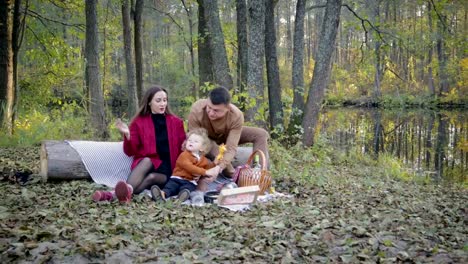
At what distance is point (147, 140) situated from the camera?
637 centimetres

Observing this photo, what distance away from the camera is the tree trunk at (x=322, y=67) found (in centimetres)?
1151

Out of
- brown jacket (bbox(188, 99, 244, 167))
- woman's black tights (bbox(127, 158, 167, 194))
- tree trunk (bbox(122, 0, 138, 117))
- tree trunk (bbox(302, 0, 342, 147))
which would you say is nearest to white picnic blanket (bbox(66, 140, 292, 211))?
woman's black tights (bbox(127, 158, 167, 194))

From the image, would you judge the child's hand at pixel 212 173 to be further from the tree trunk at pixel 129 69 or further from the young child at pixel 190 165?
the tree trunk at pixel 129 69

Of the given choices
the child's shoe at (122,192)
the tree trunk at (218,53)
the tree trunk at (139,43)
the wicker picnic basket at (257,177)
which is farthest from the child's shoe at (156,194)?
the tree trunk at (139,43)

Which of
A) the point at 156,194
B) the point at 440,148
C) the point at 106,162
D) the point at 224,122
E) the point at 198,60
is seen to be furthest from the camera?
the point at 440,148

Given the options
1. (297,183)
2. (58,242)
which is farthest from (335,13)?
(58,242)

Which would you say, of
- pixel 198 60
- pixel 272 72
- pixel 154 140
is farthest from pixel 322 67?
pixel 154 140

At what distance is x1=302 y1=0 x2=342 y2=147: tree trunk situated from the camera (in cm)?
1151

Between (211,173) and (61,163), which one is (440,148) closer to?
(211,173)

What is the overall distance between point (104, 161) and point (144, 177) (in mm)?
1030

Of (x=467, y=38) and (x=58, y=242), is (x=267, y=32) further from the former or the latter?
(x=58, y=242)

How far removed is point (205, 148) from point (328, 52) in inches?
251

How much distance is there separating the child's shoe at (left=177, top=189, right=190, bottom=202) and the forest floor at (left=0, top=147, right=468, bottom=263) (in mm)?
379

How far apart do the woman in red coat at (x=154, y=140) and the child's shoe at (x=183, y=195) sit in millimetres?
510
